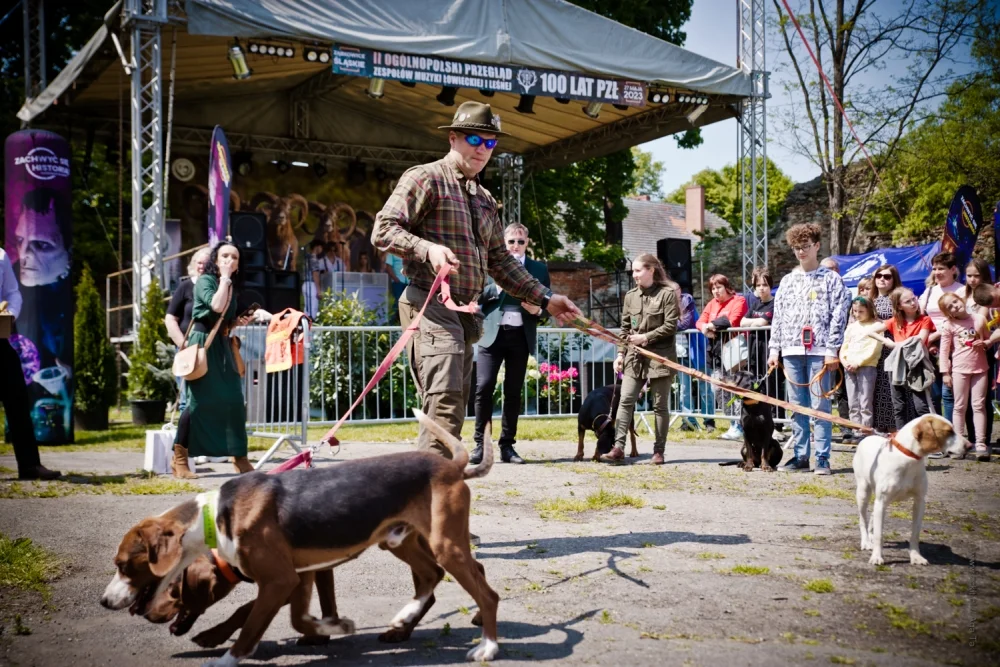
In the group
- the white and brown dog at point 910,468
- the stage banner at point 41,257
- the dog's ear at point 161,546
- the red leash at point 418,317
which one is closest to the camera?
the dog's ear at point 161,546

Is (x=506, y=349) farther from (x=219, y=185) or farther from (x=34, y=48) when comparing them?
(x=34, y=48)

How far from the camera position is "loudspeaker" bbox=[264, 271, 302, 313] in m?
16.5

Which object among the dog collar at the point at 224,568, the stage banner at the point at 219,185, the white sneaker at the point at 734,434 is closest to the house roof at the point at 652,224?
the stage banner at the point at 219,185

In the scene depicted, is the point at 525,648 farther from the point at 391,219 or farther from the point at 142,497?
the point at 142,497

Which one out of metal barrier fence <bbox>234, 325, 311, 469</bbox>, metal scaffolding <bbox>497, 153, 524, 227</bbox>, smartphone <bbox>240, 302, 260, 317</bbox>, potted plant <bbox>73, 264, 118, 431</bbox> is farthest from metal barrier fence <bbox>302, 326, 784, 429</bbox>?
metal scaffolding <bbox>497, 153, 524, 227</bbox>

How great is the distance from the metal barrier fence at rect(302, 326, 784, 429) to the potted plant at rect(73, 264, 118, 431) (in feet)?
9.52

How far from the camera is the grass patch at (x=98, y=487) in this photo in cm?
670

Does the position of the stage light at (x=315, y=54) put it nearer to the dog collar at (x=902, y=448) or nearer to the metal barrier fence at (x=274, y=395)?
the metal barrier fence at (x=274, y=395)

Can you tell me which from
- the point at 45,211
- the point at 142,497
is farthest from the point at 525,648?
the point at 45,211

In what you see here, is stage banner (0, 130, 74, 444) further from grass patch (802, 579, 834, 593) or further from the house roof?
the house roof

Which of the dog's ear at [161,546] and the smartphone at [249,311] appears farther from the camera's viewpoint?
the smartphone at [249,311]

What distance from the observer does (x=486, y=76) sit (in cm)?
1591

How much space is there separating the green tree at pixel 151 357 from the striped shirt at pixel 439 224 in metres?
9.88

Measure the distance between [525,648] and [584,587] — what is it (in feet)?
2.93
